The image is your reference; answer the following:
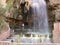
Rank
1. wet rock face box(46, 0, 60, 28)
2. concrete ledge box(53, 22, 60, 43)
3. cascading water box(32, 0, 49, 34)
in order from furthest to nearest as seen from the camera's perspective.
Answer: cascading water box(32, 0, 49, 34)
wet rock face box(46, 0, 60, 28)
concrete ledge box(53, 22, 60, 43)

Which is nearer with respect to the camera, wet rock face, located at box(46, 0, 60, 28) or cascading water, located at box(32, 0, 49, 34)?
wet rock face, located at box(46, 0, 60, 28)


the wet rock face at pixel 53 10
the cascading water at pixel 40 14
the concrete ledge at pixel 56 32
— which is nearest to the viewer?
the concrete ledge at pixel 56 32

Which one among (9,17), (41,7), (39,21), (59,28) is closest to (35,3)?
(41,7)

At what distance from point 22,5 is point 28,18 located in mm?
1215

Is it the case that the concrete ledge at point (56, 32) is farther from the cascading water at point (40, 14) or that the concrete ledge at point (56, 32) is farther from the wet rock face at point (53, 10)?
the cascading water at point (40, 14)

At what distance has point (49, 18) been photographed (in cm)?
1472

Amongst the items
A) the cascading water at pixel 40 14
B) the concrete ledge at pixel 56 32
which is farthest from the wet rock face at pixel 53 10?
the concrete ledge at pixel 56 32

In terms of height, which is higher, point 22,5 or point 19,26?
point 22,5

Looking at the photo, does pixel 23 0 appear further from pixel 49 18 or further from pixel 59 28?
pixel 59 28

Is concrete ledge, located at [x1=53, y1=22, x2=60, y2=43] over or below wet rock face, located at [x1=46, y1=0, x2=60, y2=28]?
below

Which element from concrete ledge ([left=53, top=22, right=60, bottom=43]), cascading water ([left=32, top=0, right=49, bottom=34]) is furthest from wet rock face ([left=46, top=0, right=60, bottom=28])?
concrete ledge ([left=53, top=22, right=60, bottom=43])

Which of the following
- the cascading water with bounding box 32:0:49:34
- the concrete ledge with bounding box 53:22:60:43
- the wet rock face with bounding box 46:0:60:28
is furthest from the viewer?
the cascading water with bounding box 32:0:49:34

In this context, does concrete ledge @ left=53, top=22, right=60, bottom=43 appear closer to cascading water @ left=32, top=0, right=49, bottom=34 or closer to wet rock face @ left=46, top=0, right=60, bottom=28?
wet rock face @ left=46, top=0, right=60, bottom=28

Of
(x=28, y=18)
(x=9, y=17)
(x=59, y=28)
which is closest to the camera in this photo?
(x=59, y=28)
